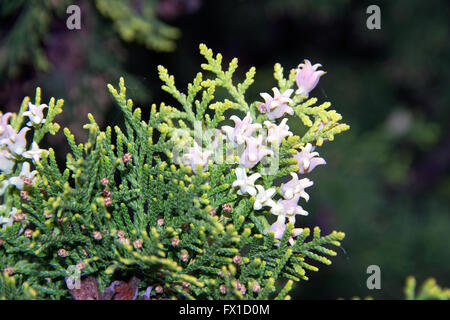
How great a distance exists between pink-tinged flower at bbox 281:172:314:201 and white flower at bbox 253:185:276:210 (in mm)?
58

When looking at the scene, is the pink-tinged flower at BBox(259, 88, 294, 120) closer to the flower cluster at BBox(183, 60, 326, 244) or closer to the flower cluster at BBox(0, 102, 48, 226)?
the flower cluster at BBox(183, 60, 326, 244)

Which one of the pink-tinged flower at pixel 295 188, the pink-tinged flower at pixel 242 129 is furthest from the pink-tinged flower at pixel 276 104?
the pink-tinged flower at pixel 295 188

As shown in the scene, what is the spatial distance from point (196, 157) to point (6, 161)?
71 cm

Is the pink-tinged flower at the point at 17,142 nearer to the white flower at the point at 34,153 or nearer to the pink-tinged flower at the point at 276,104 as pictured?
the white flower at the point at 34,153

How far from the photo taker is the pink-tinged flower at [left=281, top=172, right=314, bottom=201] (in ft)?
4.89

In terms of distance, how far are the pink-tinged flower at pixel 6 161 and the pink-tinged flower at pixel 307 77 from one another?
43.9 inches

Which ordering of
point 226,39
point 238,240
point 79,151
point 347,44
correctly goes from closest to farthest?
point 238,240
point 79,151
point 226,39
point 347,44

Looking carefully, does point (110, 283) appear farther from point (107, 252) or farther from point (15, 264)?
point (15, 264)

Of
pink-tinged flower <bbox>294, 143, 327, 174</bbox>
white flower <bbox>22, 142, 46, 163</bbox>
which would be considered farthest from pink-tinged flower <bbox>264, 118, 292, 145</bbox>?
white flower <bbox>22, 142, 46, 163</bbox>

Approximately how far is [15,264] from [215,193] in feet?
2.53

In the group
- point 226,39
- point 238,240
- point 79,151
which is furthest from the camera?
point 226,39

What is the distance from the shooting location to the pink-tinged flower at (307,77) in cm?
162
